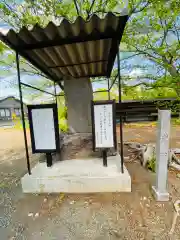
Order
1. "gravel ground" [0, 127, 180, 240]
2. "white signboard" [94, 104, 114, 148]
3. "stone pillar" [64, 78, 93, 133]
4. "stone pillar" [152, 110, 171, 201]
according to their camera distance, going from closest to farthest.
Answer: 1. "gravel ground" [0, 127, 180, 240]
2. "stone pillar" [152, 110, 171, 201]
3. "white signboard" [94, 104, 114, 148]
4. "stone pillar" [64, 78, 93, 133]

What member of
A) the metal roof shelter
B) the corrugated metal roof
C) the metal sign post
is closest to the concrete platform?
the metal roof shelter

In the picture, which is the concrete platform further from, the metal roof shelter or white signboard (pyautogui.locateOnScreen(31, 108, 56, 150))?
white signboard (pyautogui.locateOnScreen(31, 108, 56, 150))

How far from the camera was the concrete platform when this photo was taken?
7.59 feet

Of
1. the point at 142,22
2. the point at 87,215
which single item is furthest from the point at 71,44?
Answer: the point at 142,22

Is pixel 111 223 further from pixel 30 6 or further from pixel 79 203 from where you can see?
pixel 30 6

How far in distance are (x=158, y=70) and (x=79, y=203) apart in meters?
3.53

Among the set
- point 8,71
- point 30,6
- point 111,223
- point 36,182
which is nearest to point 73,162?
point 36,182

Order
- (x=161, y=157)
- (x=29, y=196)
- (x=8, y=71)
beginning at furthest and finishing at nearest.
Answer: (x=8, y=71) → (x=29, y=196) → (x=161, y=157)

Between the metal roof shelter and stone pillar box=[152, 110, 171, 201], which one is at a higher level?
the metal roof shelter

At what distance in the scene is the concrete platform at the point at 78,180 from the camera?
231 cm

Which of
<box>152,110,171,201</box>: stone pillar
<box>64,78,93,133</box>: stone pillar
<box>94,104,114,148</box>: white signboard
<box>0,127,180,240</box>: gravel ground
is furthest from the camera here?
<box>64,78,93,133</box>: stone pillar

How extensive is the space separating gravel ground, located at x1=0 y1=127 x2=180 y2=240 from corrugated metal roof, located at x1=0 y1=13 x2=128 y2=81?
7.49 feet

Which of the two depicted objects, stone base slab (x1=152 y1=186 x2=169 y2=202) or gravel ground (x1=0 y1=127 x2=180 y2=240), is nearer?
gravel ground (x1=0 y1=127 x2=180 y2=240)

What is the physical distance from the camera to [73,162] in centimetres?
283
